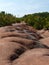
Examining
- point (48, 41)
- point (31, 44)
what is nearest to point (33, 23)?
point (48, 41)

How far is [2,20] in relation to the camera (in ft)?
63.2

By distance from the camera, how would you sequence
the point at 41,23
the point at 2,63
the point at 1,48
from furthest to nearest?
1. the point at 41,23
2. the point at 1,48
3. the point at 2,63

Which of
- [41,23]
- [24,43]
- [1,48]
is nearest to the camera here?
[1,48]

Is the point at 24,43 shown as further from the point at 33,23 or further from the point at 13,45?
the point at 33,23

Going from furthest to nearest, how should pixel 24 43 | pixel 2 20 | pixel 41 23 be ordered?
pixel 41 23 < pixel 2 20 < pixel 24 43

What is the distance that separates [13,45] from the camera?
6609mm

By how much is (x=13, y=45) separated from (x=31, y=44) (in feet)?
2.70

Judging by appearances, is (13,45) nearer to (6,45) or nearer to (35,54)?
(6,45)

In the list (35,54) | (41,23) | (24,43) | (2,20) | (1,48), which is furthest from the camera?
(41,23)

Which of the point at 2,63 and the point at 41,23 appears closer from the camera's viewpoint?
the point at 2,63

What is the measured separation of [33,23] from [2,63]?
17.8 metres

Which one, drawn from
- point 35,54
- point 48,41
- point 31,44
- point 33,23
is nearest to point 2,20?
point 33,23

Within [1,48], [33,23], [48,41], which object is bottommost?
[33,23]

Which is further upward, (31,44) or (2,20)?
(31,44)
